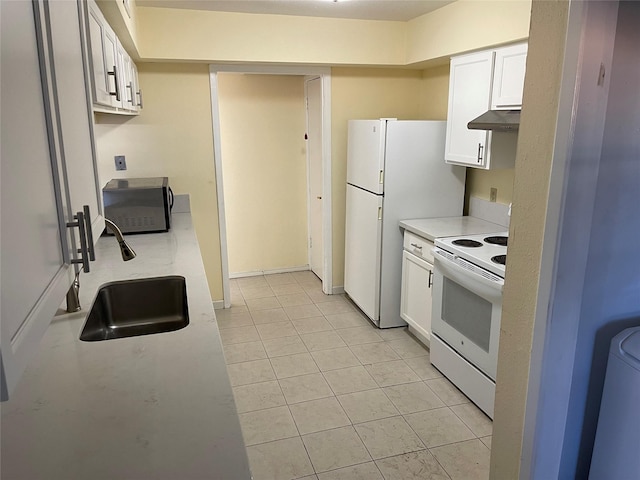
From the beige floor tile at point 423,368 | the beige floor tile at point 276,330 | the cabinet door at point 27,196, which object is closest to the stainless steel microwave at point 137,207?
the beige floor tile at point 276,330

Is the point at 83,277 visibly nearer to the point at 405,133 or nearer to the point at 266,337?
the point at 266,337

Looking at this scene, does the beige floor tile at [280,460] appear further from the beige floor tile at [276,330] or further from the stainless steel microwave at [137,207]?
the stainless steel microwave at [137,207]

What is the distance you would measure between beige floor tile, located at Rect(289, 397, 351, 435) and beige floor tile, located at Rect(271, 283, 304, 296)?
1872 millimetres

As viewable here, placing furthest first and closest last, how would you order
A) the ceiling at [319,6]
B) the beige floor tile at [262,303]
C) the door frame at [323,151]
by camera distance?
the beige floor tile at [262,303] → the door frame at [323,151] → the ceiling at [319,6]

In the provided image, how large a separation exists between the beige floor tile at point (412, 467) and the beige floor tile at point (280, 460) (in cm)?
36

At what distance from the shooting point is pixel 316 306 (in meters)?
4.26

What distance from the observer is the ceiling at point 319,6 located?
10.4 feet

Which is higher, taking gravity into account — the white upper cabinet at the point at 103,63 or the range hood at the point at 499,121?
the white upper cabinet at the point at 103,63

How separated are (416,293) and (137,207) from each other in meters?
2.04

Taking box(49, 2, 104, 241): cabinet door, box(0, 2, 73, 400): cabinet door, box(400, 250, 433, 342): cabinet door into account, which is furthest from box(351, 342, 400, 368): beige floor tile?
box(0, 2, 73, 400): cabinet door

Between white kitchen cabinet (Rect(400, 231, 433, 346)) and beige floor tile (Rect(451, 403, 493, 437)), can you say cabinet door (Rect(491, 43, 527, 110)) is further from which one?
beige floor tile (Rect(451, 403, 493, 437))

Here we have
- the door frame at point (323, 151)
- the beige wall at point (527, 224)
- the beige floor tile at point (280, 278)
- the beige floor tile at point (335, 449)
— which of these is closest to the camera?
the beige wall at point (527, 224)

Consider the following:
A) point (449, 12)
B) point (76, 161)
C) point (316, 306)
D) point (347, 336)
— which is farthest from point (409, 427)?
point (449, 12)

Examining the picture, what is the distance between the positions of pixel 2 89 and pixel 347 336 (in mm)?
3247
